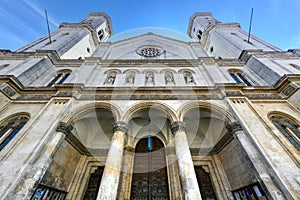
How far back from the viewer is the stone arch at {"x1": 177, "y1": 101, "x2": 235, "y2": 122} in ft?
21.1

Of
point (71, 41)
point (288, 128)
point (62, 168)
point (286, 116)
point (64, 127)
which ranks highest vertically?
point (71, 41)

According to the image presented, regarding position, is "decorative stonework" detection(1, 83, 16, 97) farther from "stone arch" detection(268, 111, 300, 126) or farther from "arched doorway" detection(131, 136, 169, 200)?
"stone arch" detection(268, 111, 300, 126)

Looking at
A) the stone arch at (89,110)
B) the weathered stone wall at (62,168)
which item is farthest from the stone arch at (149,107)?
the weathered stone wall at (62,168)

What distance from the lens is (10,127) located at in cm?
635

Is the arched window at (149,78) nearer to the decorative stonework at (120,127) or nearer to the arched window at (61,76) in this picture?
the decorative stonework at (120,127)

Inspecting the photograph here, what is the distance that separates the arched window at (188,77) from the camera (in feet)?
29.5

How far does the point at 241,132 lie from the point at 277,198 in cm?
226

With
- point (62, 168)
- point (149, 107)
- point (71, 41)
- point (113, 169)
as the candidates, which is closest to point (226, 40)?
point (149, 107)

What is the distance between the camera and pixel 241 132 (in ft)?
18.7

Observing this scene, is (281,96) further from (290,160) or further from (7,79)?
(7,79)

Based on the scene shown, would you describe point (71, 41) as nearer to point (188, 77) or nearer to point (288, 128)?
point (188, 77)

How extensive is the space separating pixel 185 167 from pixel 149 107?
3134 mm

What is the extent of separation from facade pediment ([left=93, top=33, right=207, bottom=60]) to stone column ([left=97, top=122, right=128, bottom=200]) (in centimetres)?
821

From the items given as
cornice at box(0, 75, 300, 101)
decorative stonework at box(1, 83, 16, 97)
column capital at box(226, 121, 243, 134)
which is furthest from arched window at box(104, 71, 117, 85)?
column capital at box(226, 121, 243, 134)
